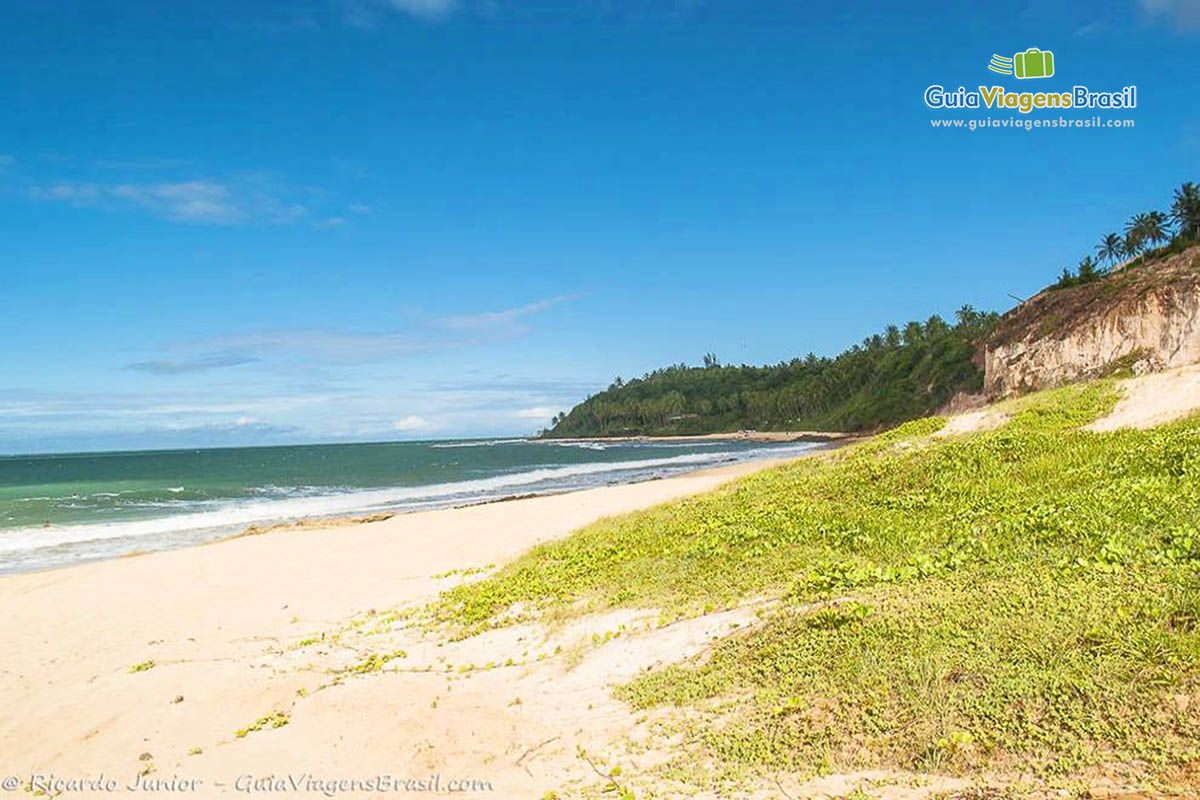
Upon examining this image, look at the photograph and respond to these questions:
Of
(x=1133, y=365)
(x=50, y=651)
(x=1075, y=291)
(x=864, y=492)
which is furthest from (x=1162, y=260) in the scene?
(x=50, y=651)

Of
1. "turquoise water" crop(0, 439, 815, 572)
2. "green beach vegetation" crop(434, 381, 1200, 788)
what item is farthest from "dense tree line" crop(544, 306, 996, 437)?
"green beach vegetation" crop(434, 381, 1200, 788)

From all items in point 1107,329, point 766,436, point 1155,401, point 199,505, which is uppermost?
point 1107,329

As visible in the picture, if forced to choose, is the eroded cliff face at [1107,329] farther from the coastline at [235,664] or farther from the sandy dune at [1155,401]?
the coastline at [235,664]

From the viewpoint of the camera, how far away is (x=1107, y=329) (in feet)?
174

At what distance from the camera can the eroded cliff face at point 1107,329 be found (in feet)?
161

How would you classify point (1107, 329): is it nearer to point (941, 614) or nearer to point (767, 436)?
point (941, 614)

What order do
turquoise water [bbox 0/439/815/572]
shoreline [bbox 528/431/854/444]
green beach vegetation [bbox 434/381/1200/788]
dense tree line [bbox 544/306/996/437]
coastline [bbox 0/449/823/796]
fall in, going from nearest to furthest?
green beach vegetation [bbox 434/381/1200/788] → coastline [bbox 0/449/823/796] → turquoise water [bbox 0/439/815/572] → dense tree line [bbox 544/306/996/437] → shoreline [bbox 528/431/854/444]

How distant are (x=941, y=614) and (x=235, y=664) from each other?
9.16 meters

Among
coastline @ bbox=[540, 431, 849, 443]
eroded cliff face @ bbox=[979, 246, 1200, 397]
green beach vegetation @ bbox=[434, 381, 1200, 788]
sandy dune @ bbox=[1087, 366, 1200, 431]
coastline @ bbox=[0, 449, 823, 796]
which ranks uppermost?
eroded cliff face @ bbox=[979, 246, 1200, 397]

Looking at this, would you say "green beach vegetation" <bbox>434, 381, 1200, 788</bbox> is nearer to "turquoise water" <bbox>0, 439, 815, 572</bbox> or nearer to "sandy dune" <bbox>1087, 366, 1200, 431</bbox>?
"sandy dune" <bbox>1087, 366, 1200, 431</bbox>

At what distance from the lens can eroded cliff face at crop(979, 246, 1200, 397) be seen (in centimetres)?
4919

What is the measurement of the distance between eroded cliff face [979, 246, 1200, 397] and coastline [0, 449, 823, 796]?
157 ft

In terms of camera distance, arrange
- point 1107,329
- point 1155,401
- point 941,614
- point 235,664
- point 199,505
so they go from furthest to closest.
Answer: point 1107,329, point 199,505, point 1155,401, point 235,664, point 941,614

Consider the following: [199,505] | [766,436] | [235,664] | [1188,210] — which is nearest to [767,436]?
[766,436]
